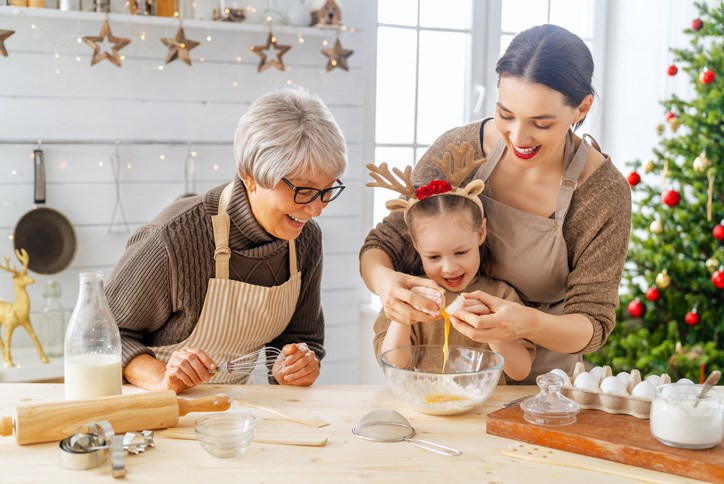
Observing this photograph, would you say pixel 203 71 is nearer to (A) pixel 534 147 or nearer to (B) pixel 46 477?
(A) pixel 534 147

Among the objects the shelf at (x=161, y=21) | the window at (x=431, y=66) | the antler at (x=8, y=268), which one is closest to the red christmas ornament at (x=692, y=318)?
the window at (x=431, y=66)

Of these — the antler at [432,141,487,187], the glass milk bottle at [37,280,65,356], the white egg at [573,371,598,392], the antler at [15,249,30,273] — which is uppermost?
the antler at [432,141,487,187]

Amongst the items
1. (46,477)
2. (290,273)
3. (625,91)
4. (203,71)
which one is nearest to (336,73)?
(203,71)

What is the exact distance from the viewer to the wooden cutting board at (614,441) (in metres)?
1.55

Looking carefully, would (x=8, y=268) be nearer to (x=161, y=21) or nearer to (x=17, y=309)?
(x=17, y=309)

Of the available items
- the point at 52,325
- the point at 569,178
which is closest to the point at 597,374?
the point at 569,178

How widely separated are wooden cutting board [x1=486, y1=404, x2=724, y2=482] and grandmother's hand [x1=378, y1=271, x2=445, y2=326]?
0.92 ft

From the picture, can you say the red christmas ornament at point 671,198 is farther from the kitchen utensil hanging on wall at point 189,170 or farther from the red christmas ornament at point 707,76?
the kitchen utensil hanging on wall at point 189,170

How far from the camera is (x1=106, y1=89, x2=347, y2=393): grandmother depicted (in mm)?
2129

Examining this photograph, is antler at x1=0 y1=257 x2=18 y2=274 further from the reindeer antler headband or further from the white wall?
the white wall

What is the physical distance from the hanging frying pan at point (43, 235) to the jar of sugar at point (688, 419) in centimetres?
280

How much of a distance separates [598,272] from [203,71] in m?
2.40

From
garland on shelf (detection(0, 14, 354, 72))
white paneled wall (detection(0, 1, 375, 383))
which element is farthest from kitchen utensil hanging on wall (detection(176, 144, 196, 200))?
garland on shelf (detection(0, 14, 354, 72))

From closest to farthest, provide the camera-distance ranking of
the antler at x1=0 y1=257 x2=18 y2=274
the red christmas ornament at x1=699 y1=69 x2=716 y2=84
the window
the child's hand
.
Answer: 1. the child's hand
2. the antler at x1=0 y1=257 x2=18 y2=274
3. the red christmas ornament at x1=699 y1=69 x2=716 y2=84
4. the window
